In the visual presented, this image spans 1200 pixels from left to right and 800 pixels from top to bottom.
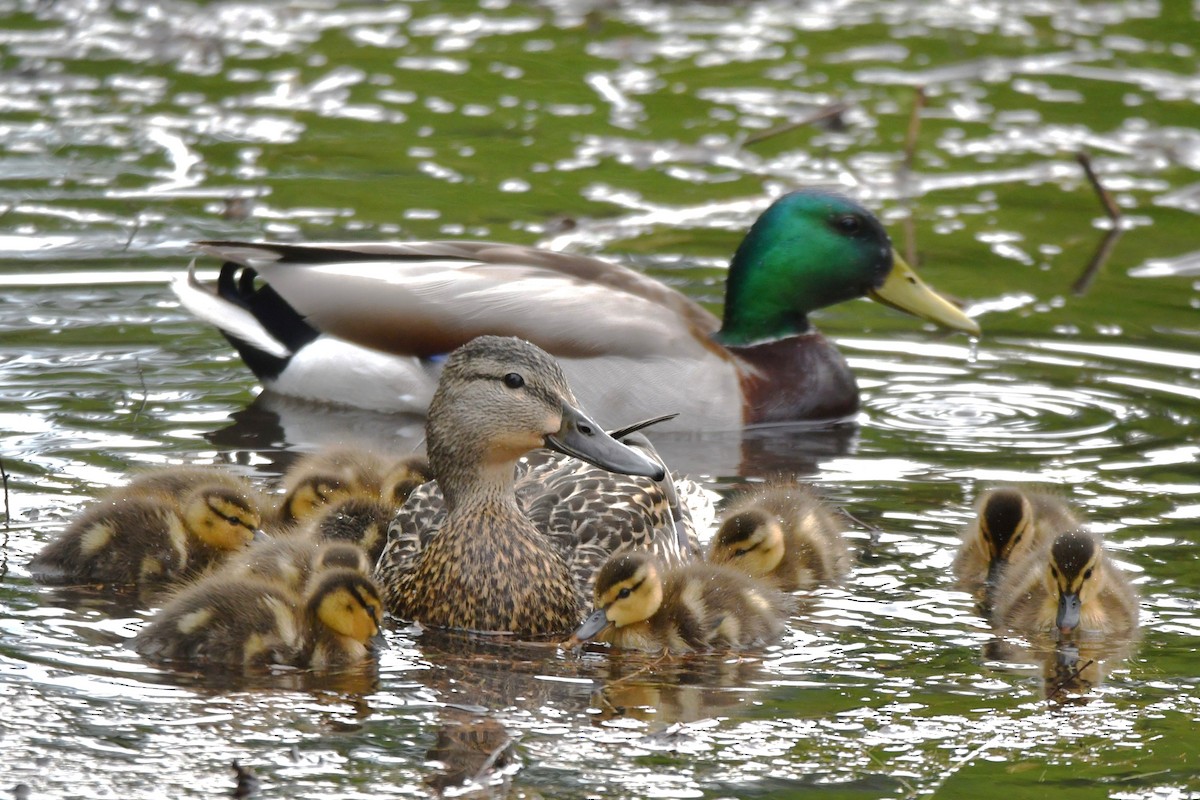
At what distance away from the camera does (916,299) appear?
898cm

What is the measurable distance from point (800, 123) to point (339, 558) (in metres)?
6.07

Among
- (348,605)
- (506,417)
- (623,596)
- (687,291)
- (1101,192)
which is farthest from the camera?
(1101,192)

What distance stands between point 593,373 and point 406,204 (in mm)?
2727

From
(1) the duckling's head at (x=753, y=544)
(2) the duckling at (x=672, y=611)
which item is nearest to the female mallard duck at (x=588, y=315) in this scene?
(1) the duckling's head at (x=753, y=544)

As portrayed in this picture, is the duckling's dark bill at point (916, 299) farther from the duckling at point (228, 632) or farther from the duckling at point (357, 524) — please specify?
the duckling at point (228, 632)

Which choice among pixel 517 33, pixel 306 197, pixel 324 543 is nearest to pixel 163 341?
pixel 306 197

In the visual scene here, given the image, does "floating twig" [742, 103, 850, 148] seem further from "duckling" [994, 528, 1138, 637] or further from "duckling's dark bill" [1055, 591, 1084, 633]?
"duckling's dark bill" [1055, 591, 1084, 633]

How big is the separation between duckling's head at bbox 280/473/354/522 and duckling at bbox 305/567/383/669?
1.15 metres

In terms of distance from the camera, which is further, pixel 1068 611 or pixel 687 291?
pixel 687 291

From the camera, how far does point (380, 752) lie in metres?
4.83

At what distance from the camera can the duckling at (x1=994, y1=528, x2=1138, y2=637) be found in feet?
19.3

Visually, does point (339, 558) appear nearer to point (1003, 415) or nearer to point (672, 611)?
point (672, 611)

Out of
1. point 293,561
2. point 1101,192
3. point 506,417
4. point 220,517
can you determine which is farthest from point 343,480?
point 1101,192

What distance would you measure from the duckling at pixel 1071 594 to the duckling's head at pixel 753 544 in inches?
27.6
